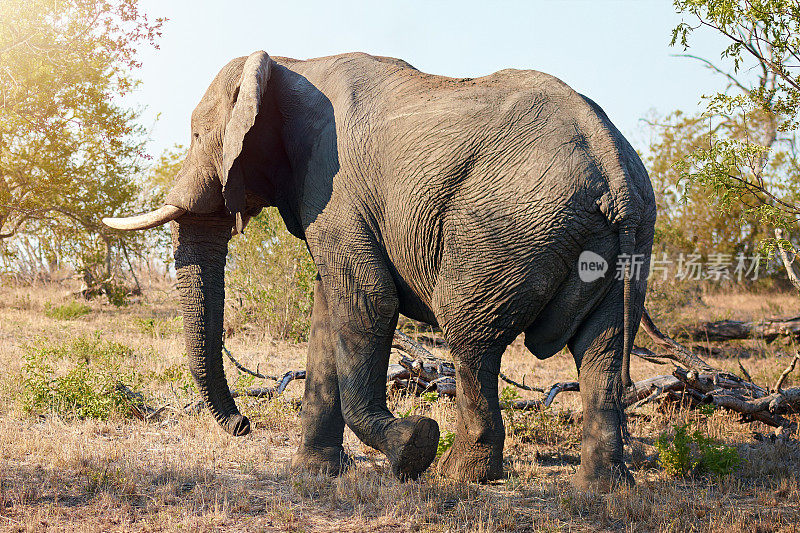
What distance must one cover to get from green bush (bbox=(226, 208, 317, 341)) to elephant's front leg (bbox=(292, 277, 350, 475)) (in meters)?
6.97

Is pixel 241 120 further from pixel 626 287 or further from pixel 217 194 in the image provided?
pixel 626 287

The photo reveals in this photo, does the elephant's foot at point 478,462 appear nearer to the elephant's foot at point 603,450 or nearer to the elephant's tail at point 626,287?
the elephant's foot at point 603,450

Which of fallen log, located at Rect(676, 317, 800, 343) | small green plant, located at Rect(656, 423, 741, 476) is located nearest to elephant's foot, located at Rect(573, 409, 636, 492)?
small green plant, located at Rect(656, 423, 741, 476)

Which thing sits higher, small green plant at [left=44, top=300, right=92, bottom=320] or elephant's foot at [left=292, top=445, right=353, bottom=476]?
small green plant at [left=44, top=300, right=92, bottom=320]

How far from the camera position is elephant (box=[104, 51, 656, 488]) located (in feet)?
14.4

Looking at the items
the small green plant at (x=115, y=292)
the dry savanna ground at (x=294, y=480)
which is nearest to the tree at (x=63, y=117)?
the small green plant at (x=115, y=292)

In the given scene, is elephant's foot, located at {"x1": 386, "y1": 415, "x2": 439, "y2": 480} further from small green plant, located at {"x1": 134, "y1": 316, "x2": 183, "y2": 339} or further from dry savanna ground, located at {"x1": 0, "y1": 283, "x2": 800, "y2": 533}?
small green plant, located at {"x1": 134, "y1": 316, "x2": 183, "y2": 339}

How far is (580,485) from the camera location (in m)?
4.73

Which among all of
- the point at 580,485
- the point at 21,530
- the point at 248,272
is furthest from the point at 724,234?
the point at 21,530

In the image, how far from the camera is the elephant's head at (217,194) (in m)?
5.16

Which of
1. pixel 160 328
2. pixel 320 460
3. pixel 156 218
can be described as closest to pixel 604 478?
pixel 320 460

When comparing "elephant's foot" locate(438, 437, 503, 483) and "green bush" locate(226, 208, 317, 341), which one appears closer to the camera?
"elephant's foot" locate(438, 437, 503, 483)

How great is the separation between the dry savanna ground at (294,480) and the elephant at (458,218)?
1.00 ft

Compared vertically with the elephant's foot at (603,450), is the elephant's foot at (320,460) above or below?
below
